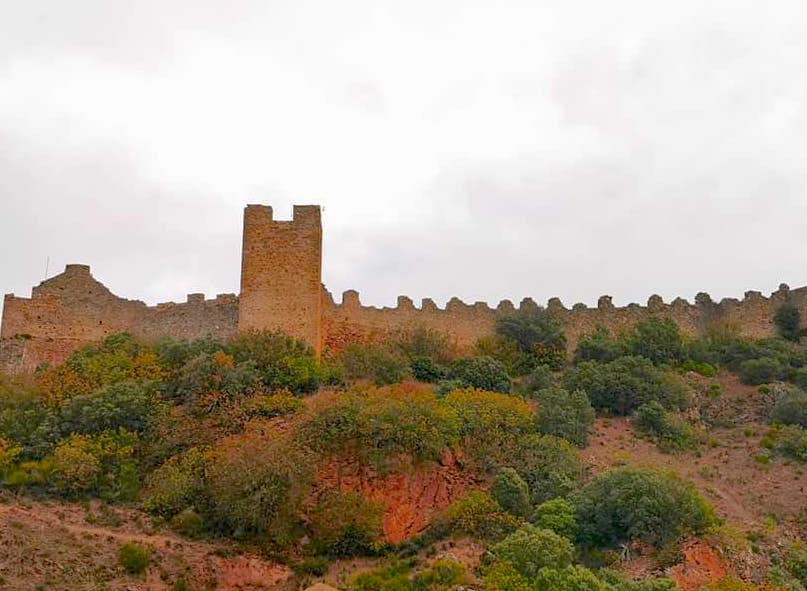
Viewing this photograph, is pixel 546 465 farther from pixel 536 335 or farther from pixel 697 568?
pixel 536 335

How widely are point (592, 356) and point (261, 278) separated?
1140 cm

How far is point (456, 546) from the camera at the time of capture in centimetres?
2498

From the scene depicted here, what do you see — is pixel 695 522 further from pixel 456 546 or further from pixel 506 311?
pixel 506 311

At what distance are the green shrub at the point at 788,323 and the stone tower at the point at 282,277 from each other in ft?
54.3

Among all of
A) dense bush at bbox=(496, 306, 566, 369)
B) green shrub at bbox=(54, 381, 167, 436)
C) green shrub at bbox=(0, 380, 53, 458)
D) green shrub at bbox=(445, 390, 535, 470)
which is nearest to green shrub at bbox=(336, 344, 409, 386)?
green shrub at bbox=(445, 390, 535, 470)

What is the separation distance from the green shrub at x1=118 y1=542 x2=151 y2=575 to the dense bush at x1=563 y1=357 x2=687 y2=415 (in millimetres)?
14382

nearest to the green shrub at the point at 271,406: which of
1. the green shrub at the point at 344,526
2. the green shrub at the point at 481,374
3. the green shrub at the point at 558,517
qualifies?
the green shrub at the point at 344,526

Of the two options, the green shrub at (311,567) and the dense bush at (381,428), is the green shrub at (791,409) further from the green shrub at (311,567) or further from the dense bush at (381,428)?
the green shrub at (311,567)

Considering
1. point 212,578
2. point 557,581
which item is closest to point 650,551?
point 557,581

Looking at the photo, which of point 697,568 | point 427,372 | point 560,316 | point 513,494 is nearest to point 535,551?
point 513,494

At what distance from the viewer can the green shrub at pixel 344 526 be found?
25.2 meters

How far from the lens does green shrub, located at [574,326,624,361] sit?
35781 mm

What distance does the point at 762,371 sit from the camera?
115 ft

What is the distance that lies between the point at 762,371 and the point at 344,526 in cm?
1641
